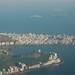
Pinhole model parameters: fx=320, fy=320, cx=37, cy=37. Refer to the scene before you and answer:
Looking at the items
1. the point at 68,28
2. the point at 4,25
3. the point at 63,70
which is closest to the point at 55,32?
the point at 68,28

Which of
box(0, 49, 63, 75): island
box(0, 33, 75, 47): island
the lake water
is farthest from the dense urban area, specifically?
box(0, 49, 63, 75): island

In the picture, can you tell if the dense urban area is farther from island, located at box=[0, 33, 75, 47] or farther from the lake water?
the lake water

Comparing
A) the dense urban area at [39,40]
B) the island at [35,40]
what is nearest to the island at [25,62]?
the island at [35,40]

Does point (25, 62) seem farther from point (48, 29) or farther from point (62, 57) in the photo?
point (48, 29)

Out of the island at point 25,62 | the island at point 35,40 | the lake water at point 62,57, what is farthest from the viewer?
the island at point 35,40

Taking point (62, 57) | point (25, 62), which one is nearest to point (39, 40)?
point (62, 57)

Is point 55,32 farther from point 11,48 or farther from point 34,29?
point 11,48

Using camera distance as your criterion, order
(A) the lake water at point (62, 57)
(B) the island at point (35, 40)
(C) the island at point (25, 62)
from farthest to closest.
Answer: (B) the island at point (35, 40) → (C) the island at point (25, 62) → (A) the lake water at point (62, 57)

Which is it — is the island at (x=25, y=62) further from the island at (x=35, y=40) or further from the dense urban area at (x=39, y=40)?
the dense urban area at (x=39, y=40)
